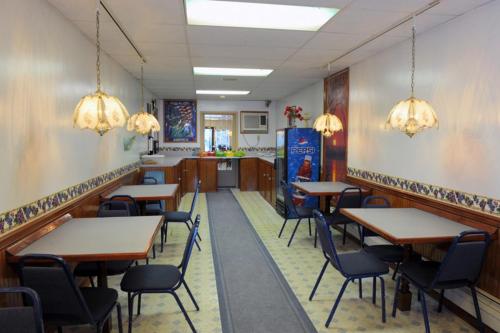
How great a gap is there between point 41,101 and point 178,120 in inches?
240

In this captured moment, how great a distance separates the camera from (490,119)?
2541 mm

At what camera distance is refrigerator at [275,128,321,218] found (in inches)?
222

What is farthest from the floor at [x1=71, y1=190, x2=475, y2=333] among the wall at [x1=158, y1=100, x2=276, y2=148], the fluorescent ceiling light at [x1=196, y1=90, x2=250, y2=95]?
the wall at [x1=158, y1=100, x2=276, y2=148]

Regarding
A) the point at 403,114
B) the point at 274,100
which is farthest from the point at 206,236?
the point at 274,100

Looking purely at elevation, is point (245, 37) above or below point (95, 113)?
above

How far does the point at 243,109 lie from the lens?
8.84 m

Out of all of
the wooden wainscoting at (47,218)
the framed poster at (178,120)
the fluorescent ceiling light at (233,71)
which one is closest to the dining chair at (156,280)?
the wooden wainscoting at (47,218)

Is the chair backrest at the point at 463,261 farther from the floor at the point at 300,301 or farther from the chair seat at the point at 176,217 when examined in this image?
the chair seat at the point at 176,217

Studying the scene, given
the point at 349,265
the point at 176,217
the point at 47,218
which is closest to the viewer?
the point at 47,218

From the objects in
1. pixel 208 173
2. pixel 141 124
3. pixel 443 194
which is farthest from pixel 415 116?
pixel 208 173

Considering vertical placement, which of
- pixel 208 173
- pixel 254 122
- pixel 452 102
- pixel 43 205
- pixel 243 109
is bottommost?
pixel 208 173

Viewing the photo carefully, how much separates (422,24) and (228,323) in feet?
9.65

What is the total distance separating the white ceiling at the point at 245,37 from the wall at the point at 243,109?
316 centimetres

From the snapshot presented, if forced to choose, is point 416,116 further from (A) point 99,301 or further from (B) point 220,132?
(B) point 220,132
